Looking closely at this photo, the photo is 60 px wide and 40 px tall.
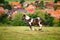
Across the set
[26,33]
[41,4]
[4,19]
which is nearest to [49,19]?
[41,4]

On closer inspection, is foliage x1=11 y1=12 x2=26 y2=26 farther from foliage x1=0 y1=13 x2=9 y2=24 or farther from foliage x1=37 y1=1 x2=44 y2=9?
foliage x1=37 y1=1 x2=44 y2=9

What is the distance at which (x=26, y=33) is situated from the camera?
1.57 meters

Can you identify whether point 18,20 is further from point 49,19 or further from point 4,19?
point 49,19

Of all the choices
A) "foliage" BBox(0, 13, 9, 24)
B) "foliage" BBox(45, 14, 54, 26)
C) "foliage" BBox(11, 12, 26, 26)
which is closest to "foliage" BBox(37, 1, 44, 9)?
"foliage" BBox(45, 14, 54, 26)

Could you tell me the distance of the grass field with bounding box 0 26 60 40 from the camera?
156cm

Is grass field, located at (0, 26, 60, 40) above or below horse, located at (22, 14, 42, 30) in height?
below

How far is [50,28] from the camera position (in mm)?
1587

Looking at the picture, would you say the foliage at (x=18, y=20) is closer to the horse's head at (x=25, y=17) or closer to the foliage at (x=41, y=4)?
the horse's head at (x=25, y=17)

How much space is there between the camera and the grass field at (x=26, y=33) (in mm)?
1559

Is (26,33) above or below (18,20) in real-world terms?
below

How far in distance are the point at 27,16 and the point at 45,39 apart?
1.03 feet

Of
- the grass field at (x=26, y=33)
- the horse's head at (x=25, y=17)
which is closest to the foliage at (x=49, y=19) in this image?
the grass field at (x=26, y=33)

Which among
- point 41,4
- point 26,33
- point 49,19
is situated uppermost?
point 41,4

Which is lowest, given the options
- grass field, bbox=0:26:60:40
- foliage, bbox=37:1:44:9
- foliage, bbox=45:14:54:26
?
grass field, bbox=0:26:60:40
